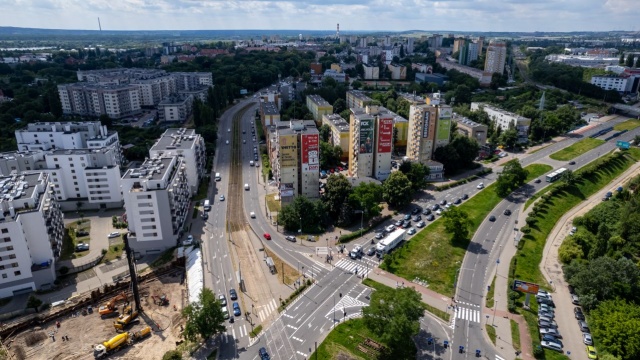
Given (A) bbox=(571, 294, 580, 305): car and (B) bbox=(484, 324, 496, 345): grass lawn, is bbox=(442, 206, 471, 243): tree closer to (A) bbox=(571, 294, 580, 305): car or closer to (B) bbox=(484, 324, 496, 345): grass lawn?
(A) bbox=(571, 294, 580, 305): car

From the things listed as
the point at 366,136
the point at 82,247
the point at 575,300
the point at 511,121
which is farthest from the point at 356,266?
the point at 511,121

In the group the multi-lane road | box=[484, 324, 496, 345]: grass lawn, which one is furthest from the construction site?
box=[484, 324, 496, 345]: grass lawn

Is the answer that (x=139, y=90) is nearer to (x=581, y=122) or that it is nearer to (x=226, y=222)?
(x=226, y=222)

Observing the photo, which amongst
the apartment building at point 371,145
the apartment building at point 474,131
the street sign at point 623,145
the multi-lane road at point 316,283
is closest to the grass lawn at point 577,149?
the street sign at point 623,145

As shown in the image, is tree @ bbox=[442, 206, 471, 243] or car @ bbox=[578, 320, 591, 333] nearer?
car @ bbox=[578, 320, 591, 333]

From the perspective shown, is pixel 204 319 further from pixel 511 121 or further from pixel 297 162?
pixel 511 121

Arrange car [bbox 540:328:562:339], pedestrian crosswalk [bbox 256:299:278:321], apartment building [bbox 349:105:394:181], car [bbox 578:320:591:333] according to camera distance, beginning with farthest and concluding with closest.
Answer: apartment building [bbox 349:105:394:181], pedestrian crosswalk [bbox 256:299:278:321], car [bbox 578:320:591:333], car [bbox 540:328:562:339]
